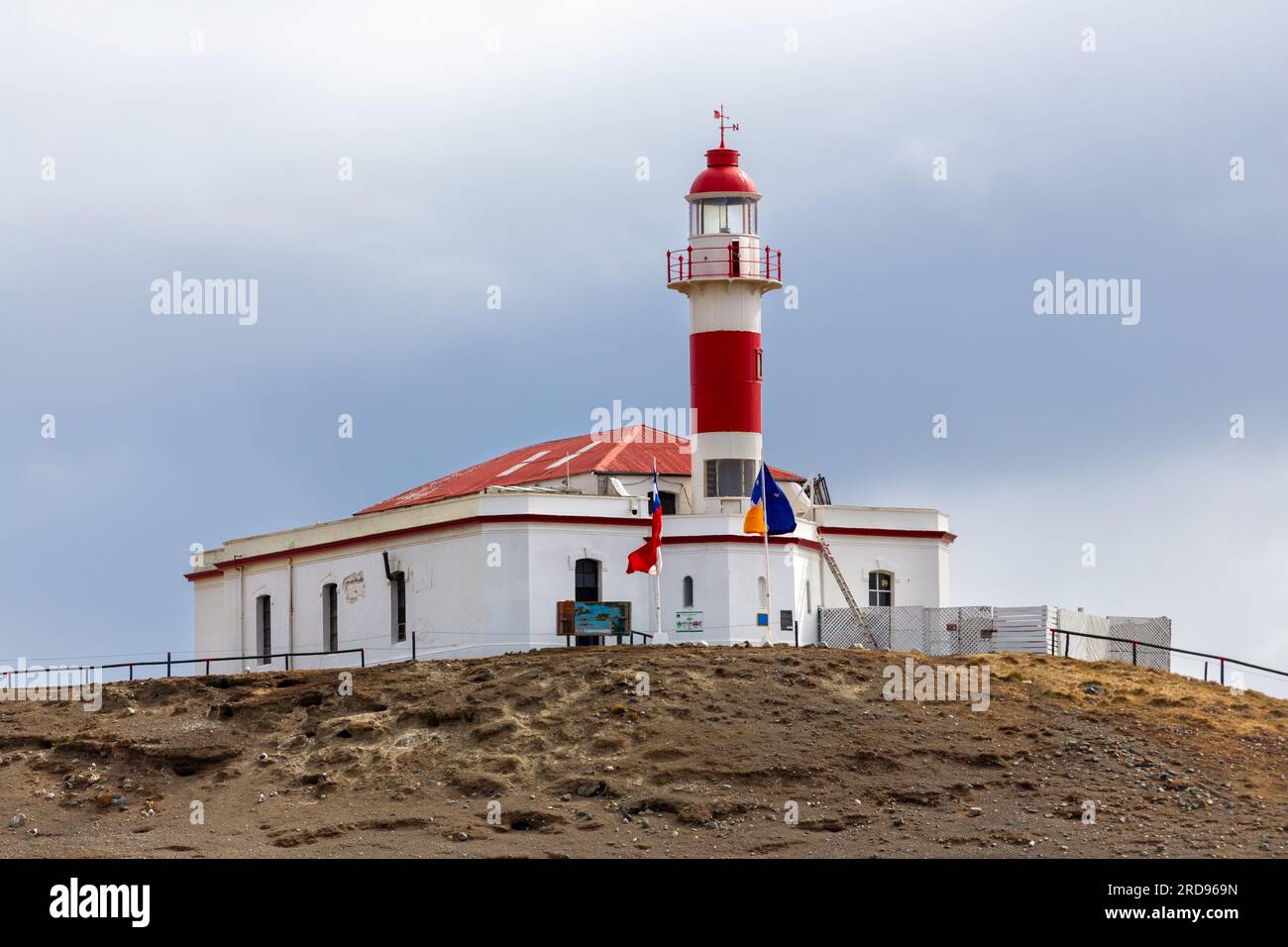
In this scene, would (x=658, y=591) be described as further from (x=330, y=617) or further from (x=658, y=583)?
(x=330, y=617)

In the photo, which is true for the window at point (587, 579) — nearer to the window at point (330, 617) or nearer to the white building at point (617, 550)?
the white building at point (617, 550)

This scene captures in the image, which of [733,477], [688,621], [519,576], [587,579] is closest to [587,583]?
[587,579]

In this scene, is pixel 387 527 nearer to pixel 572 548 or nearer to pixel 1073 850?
pixel 572 548

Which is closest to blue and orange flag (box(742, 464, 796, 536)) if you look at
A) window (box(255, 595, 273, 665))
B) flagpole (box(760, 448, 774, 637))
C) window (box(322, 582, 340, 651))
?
flagpole (box(760, 448, 774, 637))

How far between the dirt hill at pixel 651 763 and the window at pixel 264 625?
6.36 metres

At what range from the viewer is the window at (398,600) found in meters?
64.1

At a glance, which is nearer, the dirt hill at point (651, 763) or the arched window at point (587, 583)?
the dirt hill at point (651, 763)

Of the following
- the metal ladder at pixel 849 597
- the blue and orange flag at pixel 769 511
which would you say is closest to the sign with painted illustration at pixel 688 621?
the blue and orange flag at pixel 769 511

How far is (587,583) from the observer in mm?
63125

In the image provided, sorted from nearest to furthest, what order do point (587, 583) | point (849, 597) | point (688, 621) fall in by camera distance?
point (688, 621), point (587, 583), point (849, 597)

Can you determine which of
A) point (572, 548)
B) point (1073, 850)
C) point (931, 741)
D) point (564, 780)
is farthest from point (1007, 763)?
point (572, 548)

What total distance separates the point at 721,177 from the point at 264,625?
16.9 m

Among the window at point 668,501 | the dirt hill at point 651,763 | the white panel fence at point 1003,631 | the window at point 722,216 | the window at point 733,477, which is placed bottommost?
the dirt hill at point 651,763
